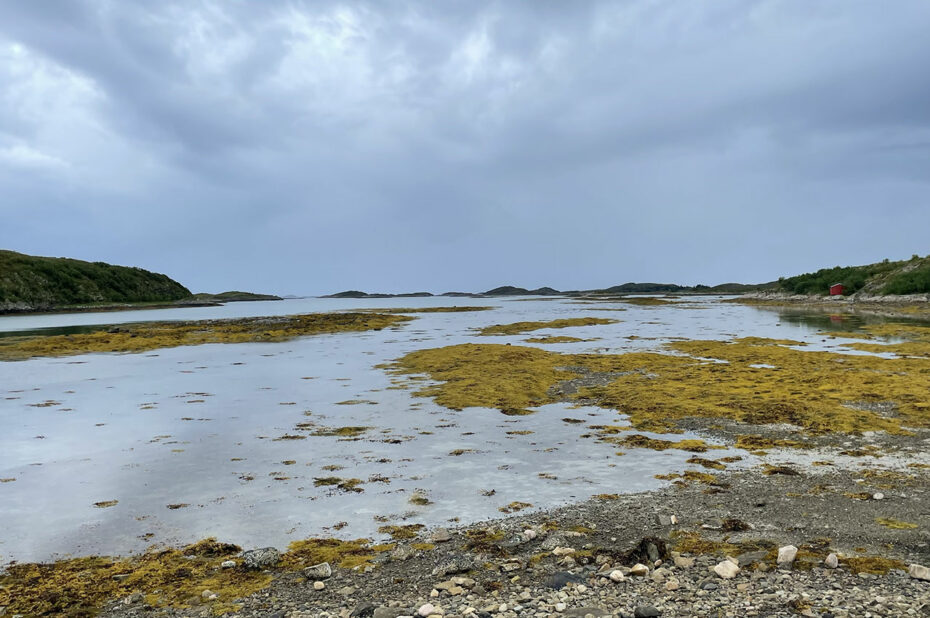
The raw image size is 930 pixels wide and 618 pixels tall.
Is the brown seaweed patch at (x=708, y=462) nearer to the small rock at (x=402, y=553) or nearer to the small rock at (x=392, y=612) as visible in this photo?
the small rock at (x=402, y=553)

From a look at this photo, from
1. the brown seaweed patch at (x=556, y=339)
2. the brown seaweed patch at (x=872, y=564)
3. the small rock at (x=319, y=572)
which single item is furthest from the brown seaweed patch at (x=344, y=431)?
the brown seaweed patch at (x=556, y=339)

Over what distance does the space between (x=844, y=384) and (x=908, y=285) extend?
97.4 metres

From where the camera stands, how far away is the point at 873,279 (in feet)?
363

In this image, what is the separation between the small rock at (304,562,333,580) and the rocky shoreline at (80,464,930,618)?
0.06ft

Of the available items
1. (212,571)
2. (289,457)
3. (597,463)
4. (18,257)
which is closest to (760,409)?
(597,463)

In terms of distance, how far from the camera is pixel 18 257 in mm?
149750

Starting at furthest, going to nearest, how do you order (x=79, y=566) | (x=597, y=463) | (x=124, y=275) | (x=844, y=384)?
(x=124, y=275)
(x=844, y=384)
(x=597, y=463)
(x=79, y=566)

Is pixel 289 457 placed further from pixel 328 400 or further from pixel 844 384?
pixel 844 384

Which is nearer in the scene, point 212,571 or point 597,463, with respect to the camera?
point 212,571

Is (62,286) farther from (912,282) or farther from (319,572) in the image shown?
(912,282)

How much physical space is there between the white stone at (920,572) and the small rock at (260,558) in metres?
8.72

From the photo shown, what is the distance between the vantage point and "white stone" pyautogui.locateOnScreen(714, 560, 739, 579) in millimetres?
6836

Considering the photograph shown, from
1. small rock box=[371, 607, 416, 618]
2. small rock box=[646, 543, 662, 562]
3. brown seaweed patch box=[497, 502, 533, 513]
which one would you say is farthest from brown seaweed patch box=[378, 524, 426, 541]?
small rock box=[646, 543, 662, 562]

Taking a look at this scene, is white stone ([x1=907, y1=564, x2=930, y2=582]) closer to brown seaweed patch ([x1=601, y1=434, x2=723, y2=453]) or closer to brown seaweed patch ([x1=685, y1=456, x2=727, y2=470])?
brown seaweed patch ([x1=685, y1=456, x2=727, y2=470])
